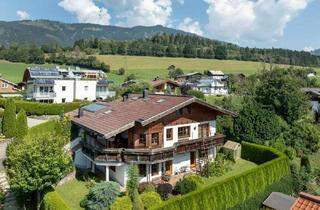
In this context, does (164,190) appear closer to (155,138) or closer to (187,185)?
(187,185)

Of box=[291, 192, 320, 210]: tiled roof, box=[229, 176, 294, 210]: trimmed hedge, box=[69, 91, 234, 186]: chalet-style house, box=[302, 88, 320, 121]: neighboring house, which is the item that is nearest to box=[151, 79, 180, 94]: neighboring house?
box=[302, 88, 320, 121]: neighboring house

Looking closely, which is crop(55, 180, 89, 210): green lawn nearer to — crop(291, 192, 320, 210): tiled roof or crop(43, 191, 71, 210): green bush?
crop(43, 191, 71, 210): green bush

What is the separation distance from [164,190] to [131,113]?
7424mm

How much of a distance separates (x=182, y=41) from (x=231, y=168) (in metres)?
170

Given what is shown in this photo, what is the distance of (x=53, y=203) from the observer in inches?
833

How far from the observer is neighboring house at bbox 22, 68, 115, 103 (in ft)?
226

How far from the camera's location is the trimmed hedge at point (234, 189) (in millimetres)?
23266

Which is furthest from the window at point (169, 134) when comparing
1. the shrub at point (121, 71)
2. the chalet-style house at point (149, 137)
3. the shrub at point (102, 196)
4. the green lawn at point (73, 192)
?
the shrub at point (121, 71)

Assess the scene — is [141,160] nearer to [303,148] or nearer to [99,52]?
[303,148]

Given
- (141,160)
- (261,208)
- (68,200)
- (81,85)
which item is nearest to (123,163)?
(141,160)

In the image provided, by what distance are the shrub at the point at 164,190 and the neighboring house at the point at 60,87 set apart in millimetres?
47337

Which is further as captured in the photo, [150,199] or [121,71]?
[121,71]

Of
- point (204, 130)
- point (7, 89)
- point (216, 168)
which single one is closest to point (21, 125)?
point (204, 130)

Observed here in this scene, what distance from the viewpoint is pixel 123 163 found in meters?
28.2
